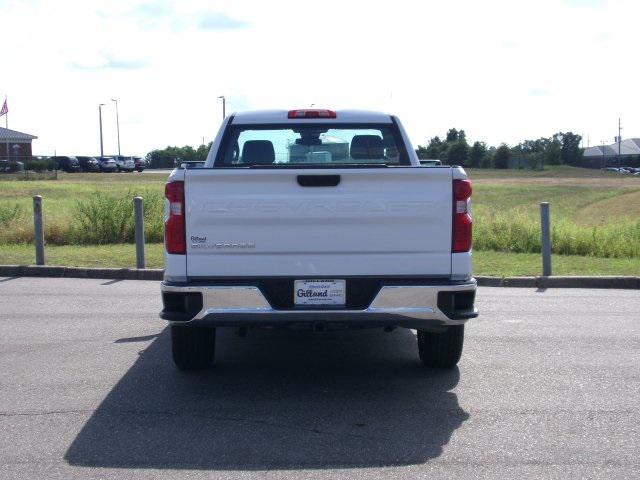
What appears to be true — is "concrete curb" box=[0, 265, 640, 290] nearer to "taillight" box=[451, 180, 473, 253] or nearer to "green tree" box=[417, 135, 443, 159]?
"taillight" box=[451, 180, 473, 253]

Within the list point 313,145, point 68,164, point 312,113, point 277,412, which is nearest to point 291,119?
point 312,113

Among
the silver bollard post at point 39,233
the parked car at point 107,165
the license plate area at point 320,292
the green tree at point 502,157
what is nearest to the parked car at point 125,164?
the parked car at point 107,165

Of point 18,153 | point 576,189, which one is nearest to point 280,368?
point 576,189

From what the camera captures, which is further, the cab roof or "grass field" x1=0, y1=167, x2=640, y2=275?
"grass field" x1=0, y1=167, x2=640, y2=275

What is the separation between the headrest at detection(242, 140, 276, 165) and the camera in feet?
25.4

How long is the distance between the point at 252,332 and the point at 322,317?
2.99 m

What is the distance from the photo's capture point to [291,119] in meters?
7.90

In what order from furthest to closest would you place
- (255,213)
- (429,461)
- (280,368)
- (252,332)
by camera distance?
(252,332) < (280,368) < (255,213) < (429,461)

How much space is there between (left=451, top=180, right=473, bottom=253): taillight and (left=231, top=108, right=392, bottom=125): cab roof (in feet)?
6.84

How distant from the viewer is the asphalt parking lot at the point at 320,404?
4.95 meters

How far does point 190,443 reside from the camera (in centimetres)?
529

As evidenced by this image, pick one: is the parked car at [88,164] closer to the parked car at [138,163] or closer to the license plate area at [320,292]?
the parked car at [138,163]

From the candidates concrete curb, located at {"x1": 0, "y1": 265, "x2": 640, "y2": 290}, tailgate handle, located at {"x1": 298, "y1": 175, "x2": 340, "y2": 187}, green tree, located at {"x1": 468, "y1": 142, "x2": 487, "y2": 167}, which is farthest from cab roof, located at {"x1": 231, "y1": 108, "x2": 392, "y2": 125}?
green tree, located at {"x1": 468, "y1": 142, "x2": 487, "y2": 167}

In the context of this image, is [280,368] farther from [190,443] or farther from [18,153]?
[18,153]
